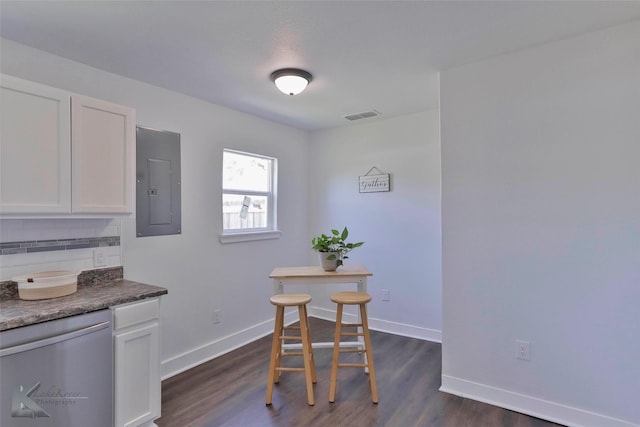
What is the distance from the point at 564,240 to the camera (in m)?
2.17

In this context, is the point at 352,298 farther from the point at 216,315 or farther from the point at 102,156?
the point at 102,156

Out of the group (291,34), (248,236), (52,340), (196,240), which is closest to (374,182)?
(248,236)

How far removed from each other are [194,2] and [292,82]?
0.93 m

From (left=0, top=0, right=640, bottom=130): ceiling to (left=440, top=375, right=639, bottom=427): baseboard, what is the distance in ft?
7.81

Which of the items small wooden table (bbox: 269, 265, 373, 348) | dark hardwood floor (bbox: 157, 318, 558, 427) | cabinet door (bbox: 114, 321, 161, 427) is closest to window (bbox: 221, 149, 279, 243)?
small wooden table (bbox: 269, 265, 373, 348)

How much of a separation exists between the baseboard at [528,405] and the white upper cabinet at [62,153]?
274cm

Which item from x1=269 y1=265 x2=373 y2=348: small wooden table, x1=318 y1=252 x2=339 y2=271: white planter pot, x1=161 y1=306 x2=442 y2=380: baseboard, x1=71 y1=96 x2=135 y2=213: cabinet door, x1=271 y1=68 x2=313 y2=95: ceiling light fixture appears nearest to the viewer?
x1=71 y1=96 x2=135 y2=213: cabinet door

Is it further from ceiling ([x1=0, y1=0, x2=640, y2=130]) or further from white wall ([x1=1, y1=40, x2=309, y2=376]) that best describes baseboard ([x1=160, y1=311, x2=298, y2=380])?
ceiling ([x1=0, y1=0, x2=640, y2=130])

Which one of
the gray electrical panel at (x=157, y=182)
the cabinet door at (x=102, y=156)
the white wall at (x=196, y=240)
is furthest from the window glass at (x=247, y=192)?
the cabinet door at (x=102, y=156)

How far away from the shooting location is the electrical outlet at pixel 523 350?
228 centimetres

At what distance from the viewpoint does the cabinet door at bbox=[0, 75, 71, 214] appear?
1781 millimetres

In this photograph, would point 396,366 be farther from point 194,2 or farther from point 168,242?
point 194,2

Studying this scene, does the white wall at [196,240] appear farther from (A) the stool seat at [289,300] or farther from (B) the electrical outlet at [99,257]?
(A) the stool seat at [289,300]

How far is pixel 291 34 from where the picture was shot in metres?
2.01
